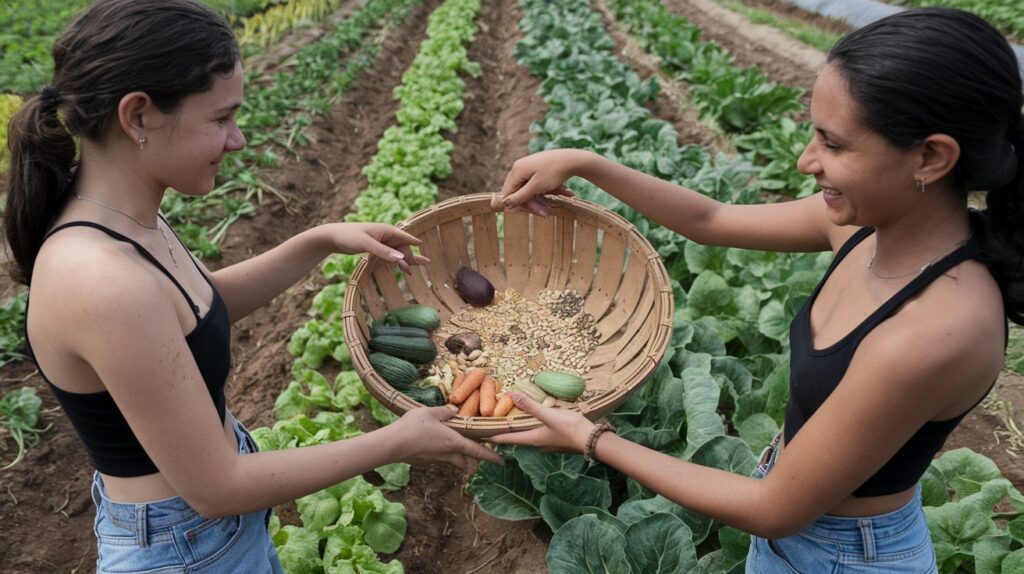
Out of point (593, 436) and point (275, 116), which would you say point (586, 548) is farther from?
point (275, 116)

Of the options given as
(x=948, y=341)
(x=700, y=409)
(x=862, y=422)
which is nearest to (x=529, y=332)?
(x=700, y=409)

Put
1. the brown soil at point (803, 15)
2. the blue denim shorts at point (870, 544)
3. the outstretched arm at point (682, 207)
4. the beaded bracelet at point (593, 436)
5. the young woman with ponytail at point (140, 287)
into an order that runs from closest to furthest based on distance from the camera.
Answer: the young woman with ponytail at point (140, 287)
the blue denim shorts at point (870, 544)
the beaded bracelet at point (593, 436)
the outstretched arm at point (682, 207)
the brown soil at point (803, 15)

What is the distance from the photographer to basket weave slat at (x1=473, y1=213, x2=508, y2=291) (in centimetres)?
354

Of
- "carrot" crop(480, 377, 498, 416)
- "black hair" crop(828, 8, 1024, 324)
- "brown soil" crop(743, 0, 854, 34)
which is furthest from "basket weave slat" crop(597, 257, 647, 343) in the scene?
"brown soil" crop(743, 0, 854, 34)

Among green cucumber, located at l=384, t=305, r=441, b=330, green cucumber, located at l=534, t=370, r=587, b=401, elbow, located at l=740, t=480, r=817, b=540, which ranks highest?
elbow, located at l=740, t=480, r=817, b=540

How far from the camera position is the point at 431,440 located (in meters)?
2.16

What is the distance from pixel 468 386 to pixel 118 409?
1.43 meters

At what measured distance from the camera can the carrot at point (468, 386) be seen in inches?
113

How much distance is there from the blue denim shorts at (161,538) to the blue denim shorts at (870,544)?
5.32 feet

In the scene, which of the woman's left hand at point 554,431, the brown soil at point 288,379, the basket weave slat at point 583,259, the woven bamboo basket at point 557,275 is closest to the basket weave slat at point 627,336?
the woven bamboo basket at point 557,275

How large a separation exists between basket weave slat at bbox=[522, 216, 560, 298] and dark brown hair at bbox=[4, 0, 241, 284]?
2011 millimetres

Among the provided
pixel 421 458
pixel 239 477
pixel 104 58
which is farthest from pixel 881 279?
pixel 104 58

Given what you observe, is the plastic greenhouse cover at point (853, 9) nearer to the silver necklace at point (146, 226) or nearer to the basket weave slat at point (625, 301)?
the basket weave slat at point (625, 301)

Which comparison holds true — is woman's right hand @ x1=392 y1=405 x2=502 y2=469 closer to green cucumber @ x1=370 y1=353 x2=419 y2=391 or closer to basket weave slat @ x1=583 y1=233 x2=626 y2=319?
green cucumber @ x1=370 y1=353 x2=419 y2=391
